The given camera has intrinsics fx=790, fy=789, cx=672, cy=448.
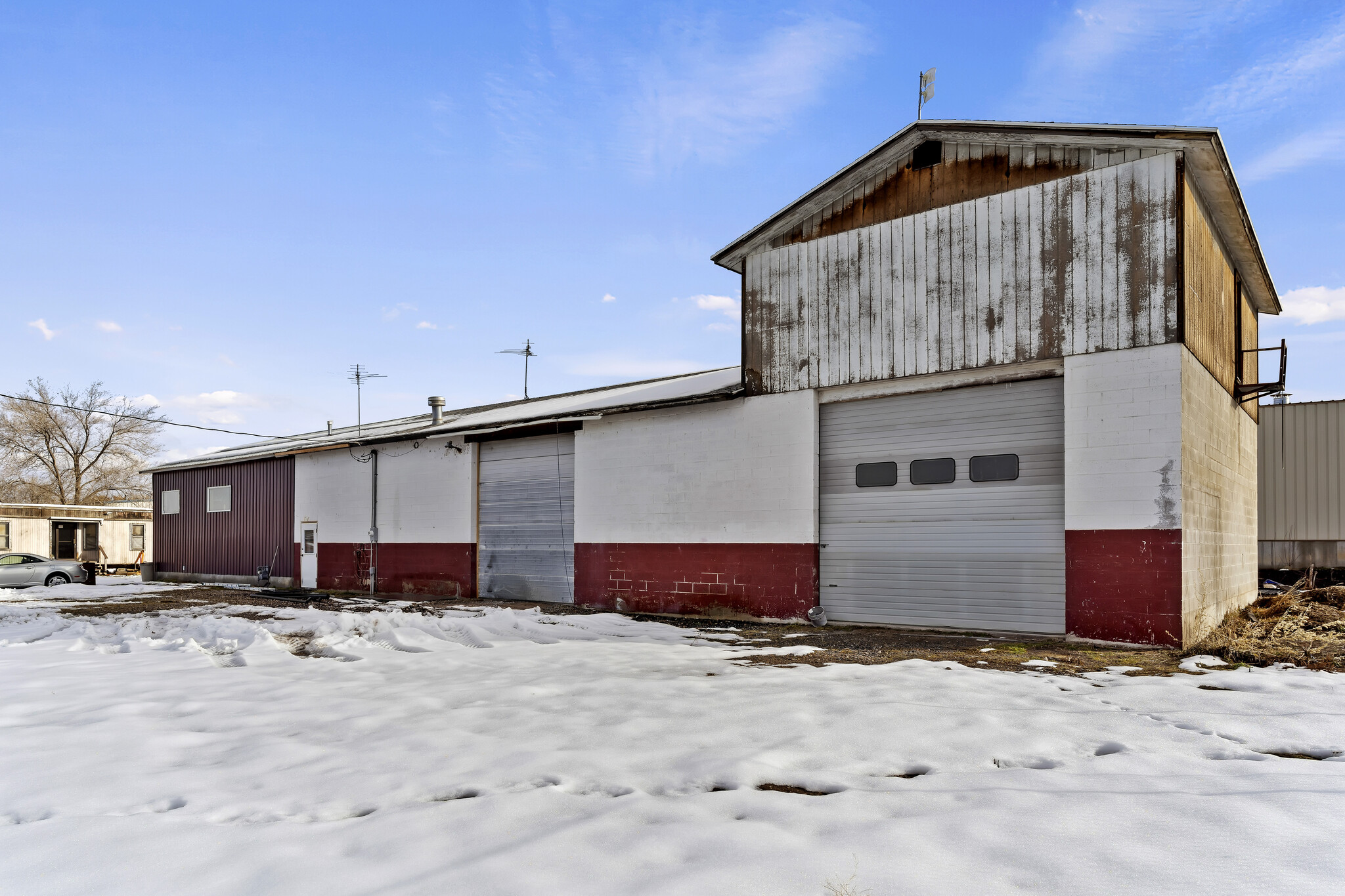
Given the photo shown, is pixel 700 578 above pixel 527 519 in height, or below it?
below

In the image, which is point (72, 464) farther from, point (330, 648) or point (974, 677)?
point (974, 677)

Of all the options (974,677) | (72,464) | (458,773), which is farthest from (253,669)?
(72,464)

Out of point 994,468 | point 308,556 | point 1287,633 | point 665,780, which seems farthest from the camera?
point 308,556

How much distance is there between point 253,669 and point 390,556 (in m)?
12.0

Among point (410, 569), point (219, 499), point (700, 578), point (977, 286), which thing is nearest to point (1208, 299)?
point (977, 286)

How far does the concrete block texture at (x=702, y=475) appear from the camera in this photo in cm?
1248

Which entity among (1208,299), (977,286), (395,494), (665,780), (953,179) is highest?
(953,179)

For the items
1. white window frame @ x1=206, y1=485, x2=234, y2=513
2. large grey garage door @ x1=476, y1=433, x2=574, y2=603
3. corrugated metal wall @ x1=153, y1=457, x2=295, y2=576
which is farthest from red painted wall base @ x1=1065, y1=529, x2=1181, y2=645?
white window frame @ x1=206, y1=485, x2=234, y2=513

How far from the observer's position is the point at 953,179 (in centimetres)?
1130

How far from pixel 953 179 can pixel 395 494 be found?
46.7 feet

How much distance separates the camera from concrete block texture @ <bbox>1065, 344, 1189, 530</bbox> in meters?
9.36

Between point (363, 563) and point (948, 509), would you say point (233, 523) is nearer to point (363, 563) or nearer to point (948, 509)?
point (363, 563)

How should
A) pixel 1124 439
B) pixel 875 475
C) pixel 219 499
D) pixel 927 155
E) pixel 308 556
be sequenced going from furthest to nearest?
1. pixel 219 499
2. pixel 308 556
3. pixel 875 475
4. pixel 927 155
5. pixel 1124 439

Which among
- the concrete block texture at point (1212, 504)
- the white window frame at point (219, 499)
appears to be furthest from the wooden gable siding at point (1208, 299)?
the white window frame at point (219, 499)
